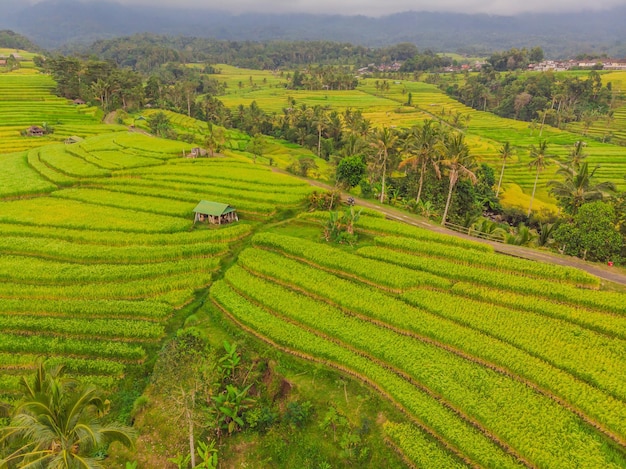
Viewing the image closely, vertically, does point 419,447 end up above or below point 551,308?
below

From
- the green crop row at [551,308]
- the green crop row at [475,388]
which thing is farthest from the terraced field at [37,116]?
the green crop row at [551,308]

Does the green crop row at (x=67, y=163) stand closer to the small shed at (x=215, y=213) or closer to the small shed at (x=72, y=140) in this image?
the small shed at (x=72, y=140)

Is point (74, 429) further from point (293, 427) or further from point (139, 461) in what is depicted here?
point (293, 427)

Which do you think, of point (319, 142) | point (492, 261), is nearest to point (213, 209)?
point (492, 261)

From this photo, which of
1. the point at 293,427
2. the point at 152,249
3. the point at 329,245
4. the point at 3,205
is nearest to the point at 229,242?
the point at 152,249

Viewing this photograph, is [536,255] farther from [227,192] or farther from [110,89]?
[110,89]

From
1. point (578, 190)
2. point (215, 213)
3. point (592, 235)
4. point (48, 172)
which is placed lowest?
point (215, 213)
